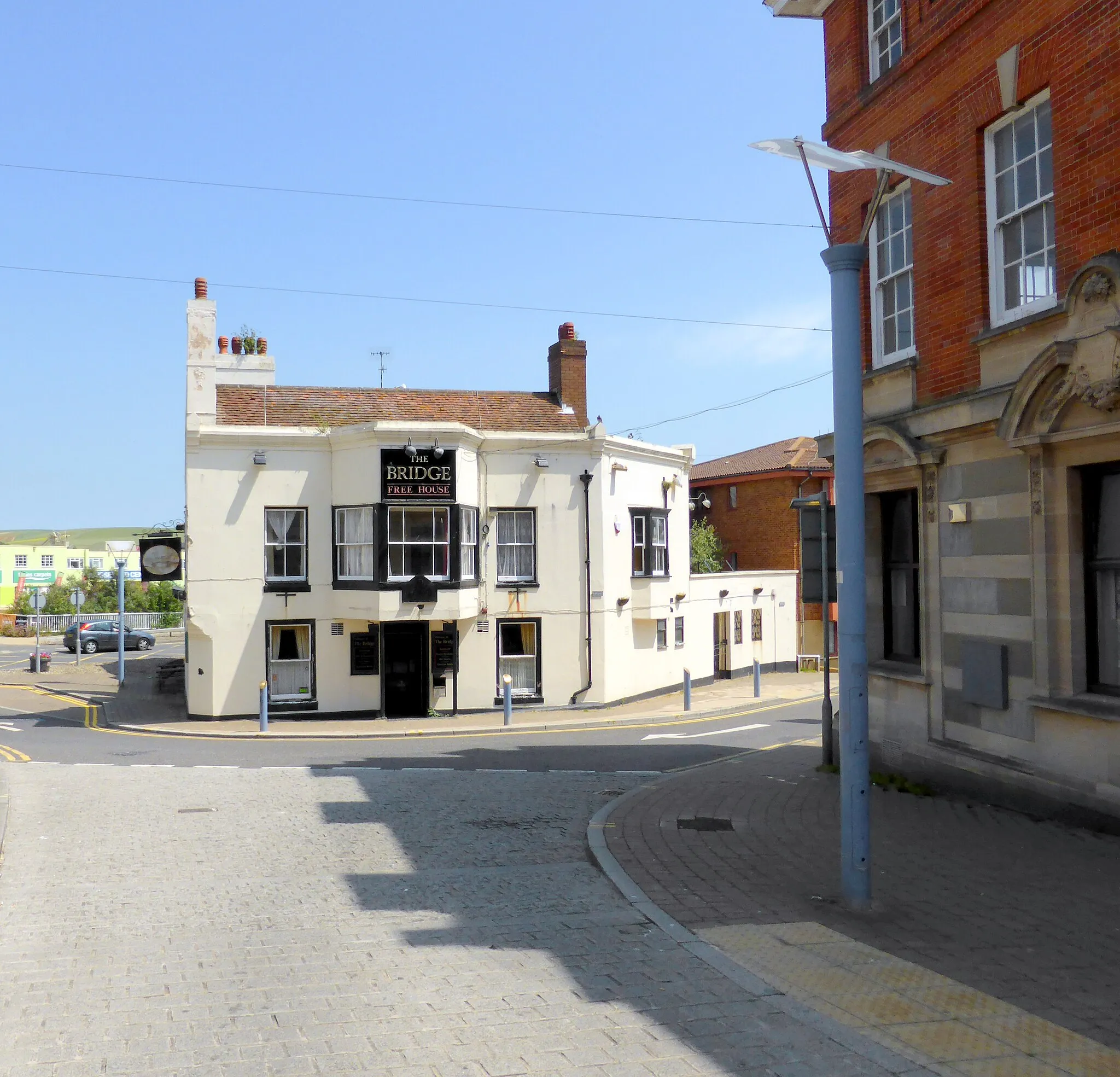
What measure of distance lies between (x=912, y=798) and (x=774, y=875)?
3601 mm

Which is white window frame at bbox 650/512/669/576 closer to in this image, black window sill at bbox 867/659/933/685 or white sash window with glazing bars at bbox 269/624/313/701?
white sash window with glazing bars at bbox 269/624/313/701

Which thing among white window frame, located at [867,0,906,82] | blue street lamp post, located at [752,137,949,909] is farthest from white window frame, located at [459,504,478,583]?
blue street lamp post, located at [752,137,949,909]

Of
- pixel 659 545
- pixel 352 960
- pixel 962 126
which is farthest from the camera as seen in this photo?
pixel 659 545

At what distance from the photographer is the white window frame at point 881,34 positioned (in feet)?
41.1

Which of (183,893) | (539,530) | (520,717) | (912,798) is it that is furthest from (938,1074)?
(539,530)

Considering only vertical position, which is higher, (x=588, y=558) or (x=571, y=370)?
(x=571, y=370)

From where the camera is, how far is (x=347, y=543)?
24.8m

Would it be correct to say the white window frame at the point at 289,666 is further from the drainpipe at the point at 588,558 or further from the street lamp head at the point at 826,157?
the street lamp head at the point at 826,157

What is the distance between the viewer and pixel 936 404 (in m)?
11.5

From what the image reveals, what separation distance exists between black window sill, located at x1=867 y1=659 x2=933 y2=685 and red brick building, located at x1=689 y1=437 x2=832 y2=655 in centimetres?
2376

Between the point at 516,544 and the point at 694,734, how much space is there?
24.0ft

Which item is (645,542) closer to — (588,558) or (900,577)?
(588,558)

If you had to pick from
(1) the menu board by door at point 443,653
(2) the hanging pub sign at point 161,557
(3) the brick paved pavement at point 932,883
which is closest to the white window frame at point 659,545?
(1) the menu board by door at point 443,653

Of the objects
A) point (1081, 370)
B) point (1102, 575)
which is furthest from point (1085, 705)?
point (1081, 370)
